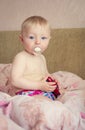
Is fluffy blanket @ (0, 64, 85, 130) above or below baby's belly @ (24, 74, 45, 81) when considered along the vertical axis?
above

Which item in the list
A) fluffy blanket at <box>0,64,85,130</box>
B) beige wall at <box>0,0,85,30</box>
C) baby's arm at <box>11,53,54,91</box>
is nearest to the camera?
fluffy blanket at <box>0,64,85,130</box>

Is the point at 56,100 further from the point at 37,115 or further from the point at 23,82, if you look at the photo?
the point at 37,115

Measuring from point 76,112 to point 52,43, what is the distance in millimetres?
967

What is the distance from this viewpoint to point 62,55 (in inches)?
76.2

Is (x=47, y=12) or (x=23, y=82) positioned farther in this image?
(x=47, y=12)

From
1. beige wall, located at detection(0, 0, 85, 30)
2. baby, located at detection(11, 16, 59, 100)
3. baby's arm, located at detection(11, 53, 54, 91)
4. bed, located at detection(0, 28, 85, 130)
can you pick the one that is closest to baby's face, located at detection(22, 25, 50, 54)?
baby, located at detection(11, 16, 59, 100)

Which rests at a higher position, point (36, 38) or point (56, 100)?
point (36, 38)

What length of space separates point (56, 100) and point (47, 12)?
0.96m

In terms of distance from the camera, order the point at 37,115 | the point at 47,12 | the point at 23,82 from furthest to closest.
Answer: the point at 47,12 < the point at 23,82 < the point at 37,115

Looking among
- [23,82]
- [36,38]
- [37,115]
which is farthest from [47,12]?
[37,115]

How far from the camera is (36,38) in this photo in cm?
129

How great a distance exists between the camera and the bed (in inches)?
36.7

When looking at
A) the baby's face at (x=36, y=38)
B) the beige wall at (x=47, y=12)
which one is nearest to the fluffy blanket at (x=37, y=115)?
the baby's face at (x=36, y=38)

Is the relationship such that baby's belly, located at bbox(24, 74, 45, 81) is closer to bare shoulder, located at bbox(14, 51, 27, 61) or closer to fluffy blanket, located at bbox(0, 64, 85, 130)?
bare shoulder, located at bbox(14, 51, 27, 61)
